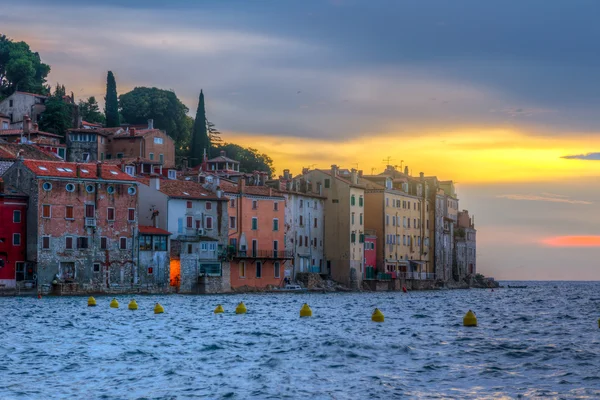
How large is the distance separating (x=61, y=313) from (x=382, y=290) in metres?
55.6

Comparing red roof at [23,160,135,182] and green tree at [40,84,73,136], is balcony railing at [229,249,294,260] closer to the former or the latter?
red roof at [23,160,135,182]

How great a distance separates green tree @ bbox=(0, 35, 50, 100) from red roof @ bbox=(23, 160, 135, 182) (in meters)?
49.0

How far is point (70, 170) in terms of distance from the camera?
73188 millimetres

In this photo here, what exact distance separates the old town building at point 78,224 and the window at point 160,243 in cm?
212

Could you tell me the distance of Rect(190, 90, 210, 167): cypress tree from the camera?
120 meters

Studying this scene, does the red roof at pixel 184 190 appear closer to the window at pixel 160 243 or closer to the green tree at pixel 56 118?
the window at pixel 160 243

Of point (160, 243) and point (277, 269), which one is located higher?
point (160, 243)

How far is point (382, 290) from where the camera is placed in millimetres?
101125

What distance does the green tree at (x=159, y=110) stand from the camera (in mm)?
125625

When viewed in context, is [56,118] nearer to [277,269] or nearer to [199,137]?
[199,137]

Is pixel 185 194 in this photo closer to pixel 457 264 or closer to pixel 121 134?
pixel 121 134

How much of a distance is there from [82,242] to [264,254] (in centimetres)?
2010

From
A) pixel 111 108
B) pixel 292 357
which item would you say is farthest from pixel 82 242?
pixel 111 108

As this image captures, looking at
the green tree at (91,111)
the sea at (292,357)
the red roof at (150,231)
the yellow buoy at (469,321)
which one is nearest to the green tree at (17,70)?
the green tree at (91,111)
